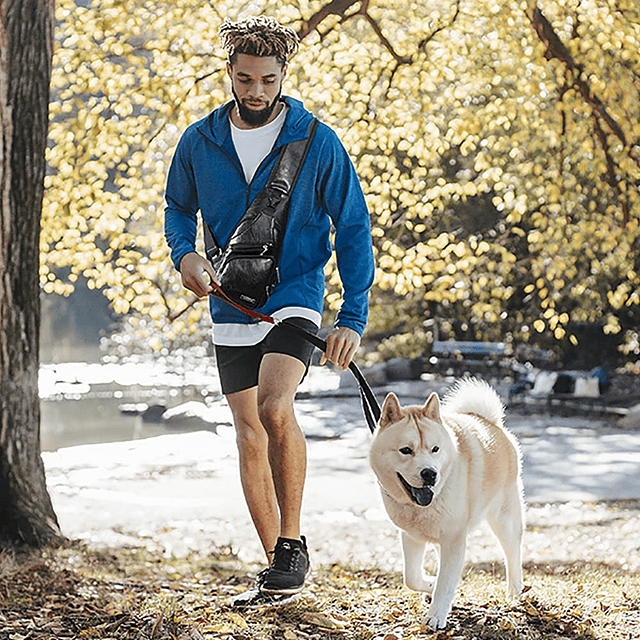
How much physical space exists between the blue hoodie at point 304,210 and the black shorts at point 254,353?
92 mm

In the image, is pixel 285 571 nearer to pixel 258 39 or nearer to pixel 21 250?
pixel 258 39

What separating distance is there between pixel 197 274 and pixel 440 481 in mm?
1122

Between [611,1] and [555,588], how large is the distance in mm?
3907

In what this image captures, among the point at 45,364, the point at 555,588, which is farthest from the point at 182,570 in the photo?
the point at 45,364

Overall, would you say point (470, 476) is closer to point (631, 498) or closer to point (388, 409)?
point (388, 409)

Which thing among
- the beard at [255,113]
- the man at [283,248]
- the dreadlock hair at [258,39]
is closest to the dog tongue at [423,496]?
the man at [283,248]

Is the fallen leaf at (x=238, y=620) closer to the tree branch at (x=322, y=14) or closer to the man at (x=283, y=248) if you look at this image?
the man at (x=283, y=248)

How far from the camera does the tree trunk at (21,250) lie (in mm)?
4910

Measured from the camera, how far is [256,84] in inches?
134

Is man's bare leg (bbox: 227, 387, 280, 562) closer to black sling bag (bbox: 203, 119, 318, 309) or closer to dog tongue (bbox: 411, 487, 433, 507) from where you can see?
black sling bag (bbox: 203, 119, 318, 309)

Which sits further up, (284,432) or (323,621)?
(284,432)

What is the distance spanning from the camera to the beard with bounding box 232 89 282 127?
11.5ft

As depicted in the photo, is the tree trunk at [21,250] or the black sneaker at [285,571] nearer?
the black sneaker at [285,571]

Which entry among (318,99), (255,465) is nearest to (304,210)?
(255,465)
